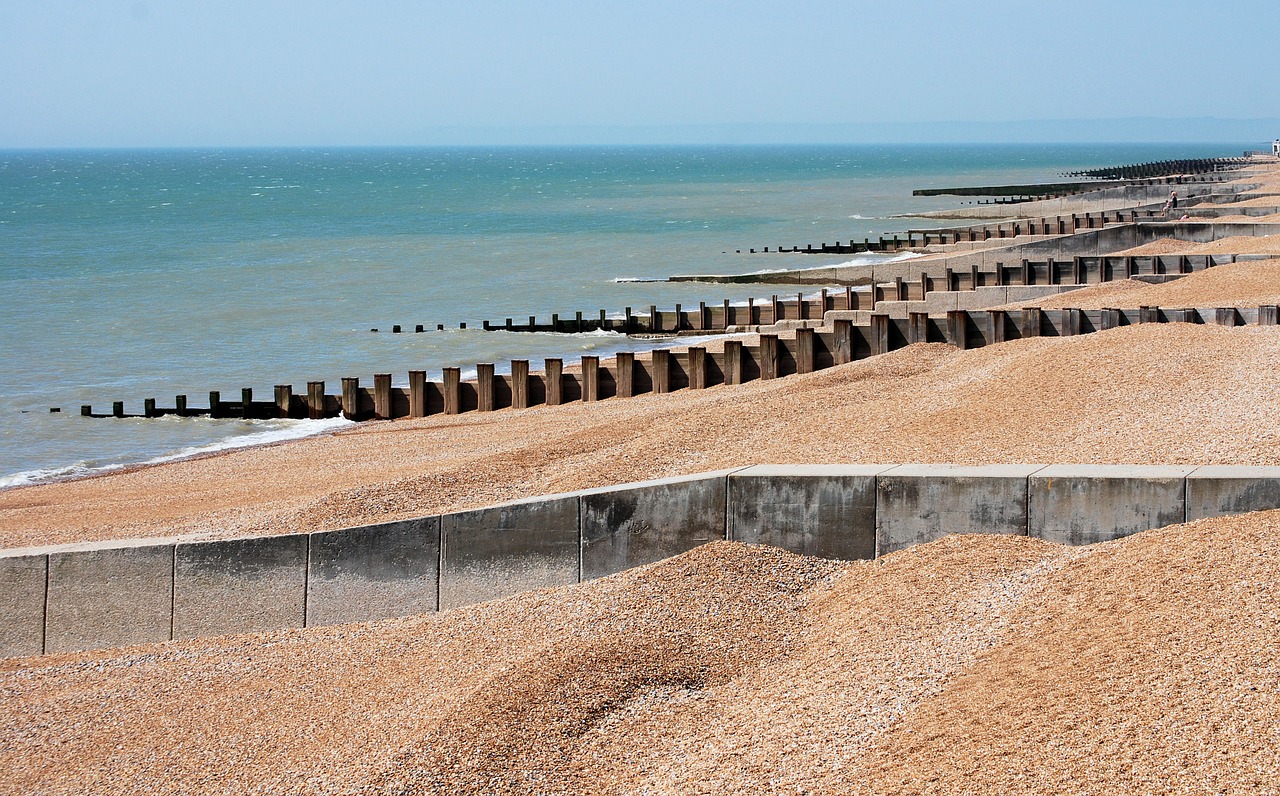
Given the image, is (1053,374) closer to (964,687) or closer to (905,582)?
(905,582)

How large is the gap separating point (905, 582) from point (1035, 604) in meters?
0.97

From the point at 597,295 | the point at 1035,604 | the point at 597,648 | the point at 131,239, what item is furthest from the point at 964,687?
the point at 131,239

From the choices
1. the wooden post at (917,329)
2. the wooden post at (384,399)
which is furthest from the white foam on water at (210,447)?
the wooden post at (917,329)

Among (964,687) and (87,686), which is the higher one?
(964,687)

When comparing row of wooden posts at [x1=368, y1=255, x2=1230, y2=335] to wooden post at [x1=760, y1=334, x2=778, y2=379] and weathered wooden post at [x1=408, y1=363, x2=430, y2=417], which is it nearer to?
wooden post at [x1=760, y1=334, x2=778, y2=379]

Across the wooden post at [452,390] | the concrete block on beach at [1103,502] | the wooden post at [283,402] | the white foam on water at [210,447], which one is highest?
the concrete block on beach at [1103,502]

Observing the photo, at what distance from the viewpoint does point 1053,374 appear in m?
14.3

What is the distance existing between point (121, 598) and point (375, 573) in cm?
192

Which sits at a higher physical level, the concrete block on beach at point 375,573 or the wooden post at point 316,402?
the concrete block on beach at point 375,573

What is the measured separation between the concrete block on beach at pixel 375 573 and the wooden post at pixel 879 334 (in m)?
10.3

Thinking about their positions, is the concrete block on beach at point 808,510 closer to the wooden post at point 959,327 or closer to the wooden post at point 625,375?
the wooden post at point 959,327

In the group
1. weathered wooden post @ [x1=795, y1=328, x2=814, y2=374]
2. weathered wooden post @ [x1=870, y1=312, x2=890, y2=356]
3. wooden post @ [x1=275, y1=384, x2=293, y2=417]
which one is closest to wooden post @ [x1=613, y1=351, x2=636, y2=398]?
weathered wooden post @ [x1=795, y1=328, x2=814, y2=374]

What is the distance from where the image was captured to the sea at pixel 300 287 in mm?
26859

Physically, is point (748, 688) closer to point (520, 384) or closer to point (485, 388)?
point (520, 384)
